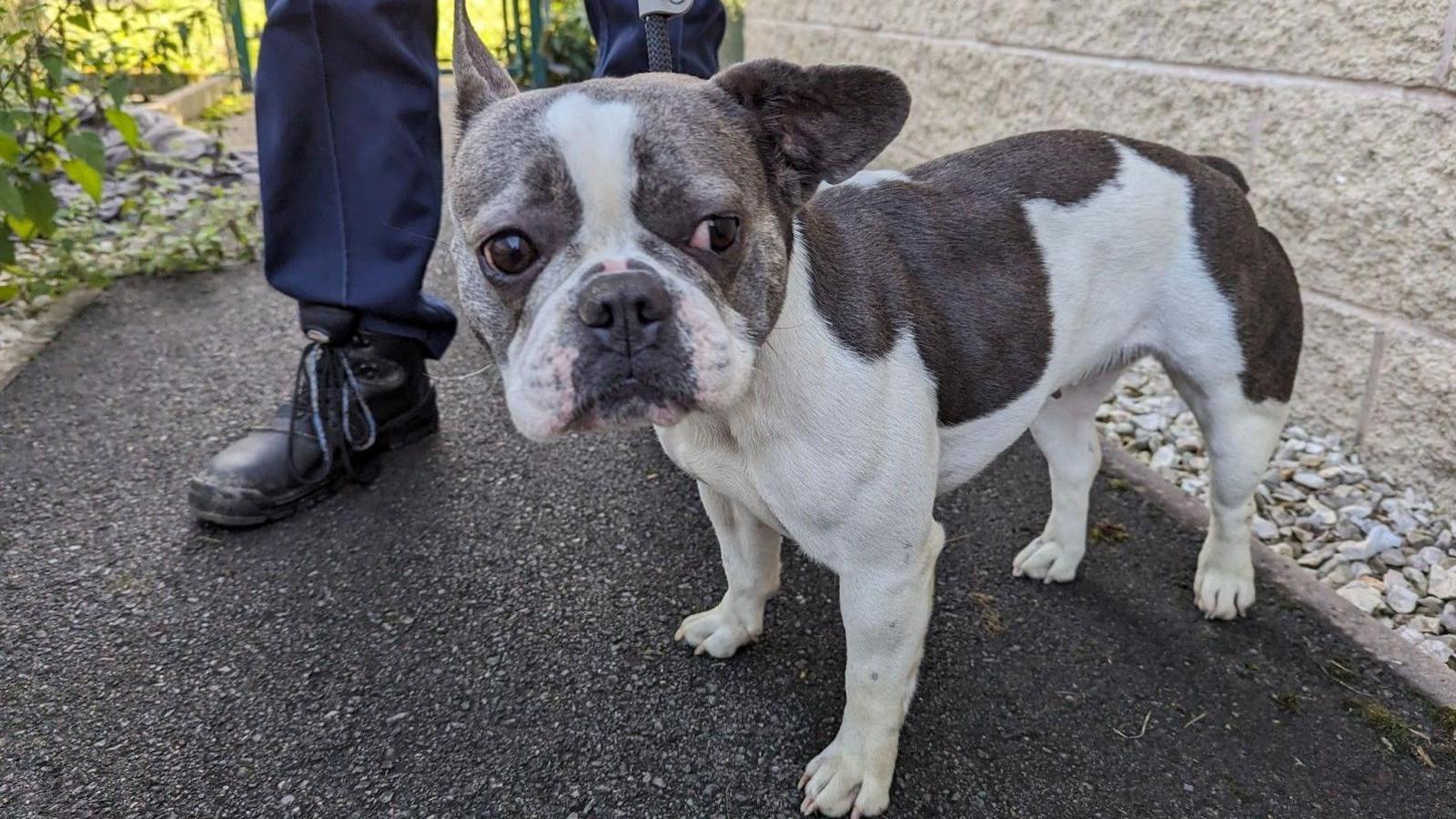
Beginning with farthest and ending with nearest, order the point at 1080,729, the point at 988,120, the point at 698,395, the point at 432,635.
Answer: the point at 988,120, the point at 432,635, the point at 1080,729, the point at 698,395

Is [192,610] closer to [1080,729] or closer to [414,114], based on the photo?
[414,114]

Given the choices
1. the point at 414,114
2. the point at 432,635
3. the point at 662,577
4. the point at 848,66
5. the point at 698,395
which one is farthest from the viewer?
the point at 414,114

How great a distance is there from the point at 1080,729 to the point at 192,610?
2.43m

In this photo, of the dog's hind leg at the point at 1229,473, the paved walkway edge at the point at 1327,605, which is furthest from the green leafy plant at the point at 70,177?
the paved walkway edge at the point at 1327,605

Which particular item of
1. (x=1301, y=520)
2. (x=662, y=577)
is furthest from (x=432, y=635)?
(x=1301, y=520)

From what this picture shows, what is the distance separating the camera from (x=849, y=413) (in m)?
1.88

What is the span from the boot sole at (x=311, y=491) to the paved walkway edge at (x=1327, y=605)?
260 cm

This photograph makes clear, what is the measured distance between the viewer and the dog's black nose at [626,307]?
1.57 meters

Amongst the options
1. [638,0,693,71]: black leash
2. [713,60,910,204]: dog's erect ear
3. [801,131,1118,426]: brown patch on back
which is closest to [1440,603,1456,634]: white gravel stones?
[801,131,1118,426]: brown patch on back

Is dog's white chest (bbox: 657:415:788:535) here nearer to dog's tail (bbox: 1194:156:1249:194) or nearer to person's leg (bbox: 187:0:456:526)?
person's leg (bbox: 187:0:456:526)

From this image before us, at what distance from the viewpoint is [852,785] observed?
82.4 inches

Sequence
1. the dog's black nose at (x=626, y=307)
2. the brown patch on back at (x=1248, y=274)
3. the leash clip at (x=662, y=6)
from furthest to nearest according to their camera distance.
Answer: the brown patch on back at (x=1248, y=274)
the leash clip at (x=662, y=6)
the dog's black nose at (x=626, y=307)

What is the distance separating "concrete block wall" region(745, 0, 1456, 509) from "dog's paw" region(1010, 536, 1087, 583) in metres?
1.40

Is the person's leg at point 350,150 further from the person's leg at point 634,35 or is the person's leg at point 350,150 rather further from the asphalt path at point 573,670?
the asphalt path at point 573,670
